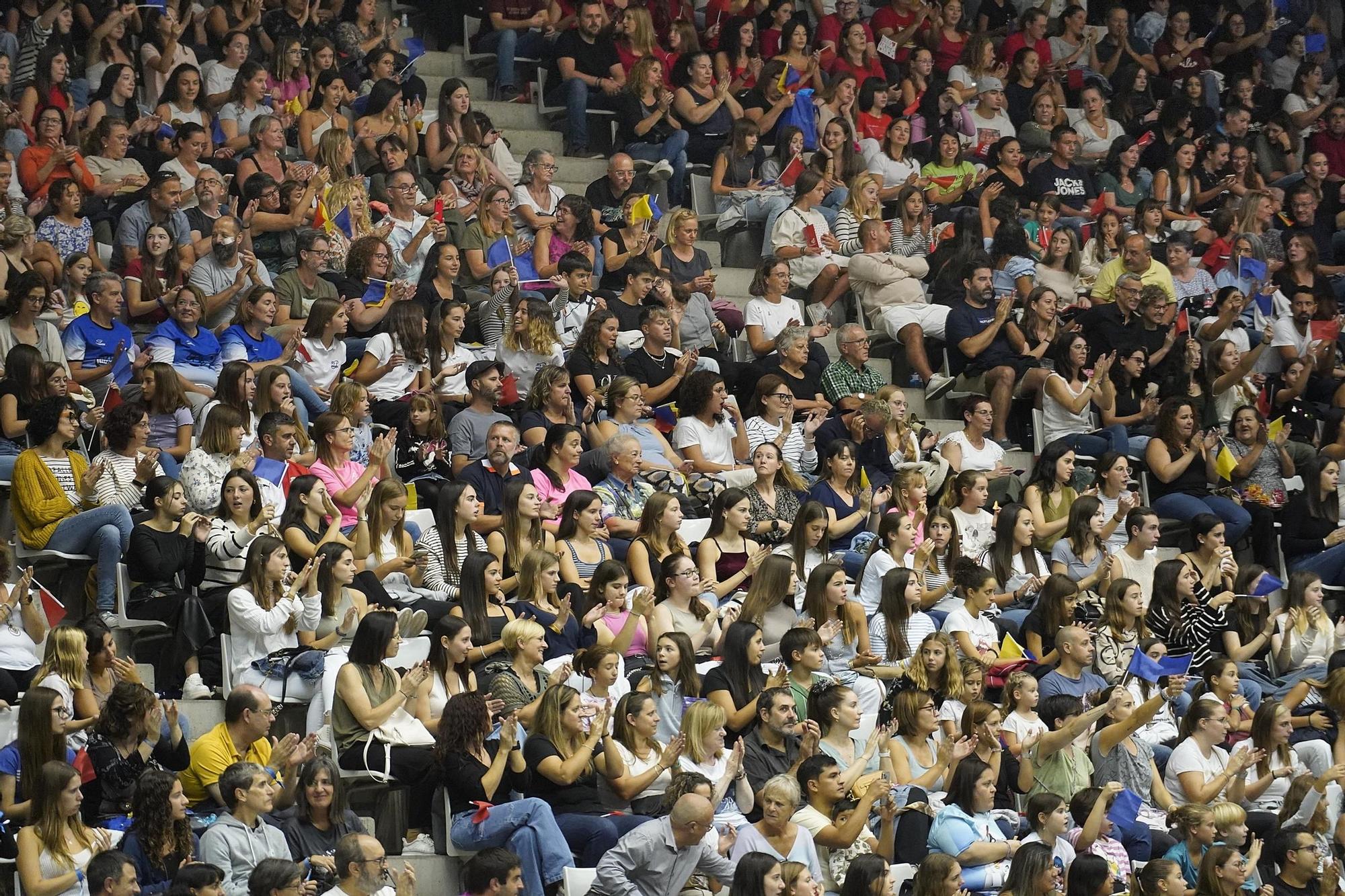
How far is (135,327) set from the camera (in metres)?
9.95

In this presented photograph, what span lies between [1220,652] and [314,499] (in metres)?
4.50

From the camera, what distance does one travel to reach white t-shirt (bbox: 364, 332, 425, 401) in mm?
9883

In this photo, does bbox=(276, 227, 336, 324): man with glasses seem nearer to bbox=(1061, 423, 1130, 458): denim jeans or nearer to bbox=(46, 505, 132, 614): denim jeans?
bbox=(46, 505, 132, 614): denim jeans

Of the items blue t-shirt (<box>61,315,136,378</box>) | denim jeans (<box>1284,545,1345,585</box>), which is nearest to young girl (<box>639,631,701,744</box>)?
blue t-shirt (<box>61,315,136,378</box>)

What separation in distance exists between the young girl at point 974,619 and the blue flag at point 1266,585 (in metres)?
1.63

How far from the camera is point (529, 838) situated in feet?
23.6

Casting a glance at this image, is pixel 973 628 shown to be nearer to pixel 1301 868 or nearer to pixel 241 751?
pixel 1301 868

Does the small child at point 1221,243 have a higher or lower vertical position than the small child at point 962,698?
higher

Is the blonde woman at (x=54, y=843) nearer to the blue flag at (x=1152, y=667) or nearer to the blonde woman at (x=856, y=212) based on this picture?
the blue flag at (x=1152, y=667)

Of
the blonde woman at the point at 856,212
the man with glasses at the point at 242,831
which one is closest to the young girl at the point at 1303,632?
the blonde woman at the point at 856,212

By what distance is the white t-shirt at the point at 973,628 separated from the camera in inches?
364

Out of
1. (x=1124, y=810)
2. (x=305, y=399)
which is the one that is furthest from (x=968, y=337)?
(x=305, y=399)

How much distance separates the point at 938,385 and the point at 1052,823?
143 inches

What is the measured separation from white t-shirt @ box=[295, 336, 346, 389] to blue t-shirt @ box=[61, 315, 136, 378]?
78 cm
